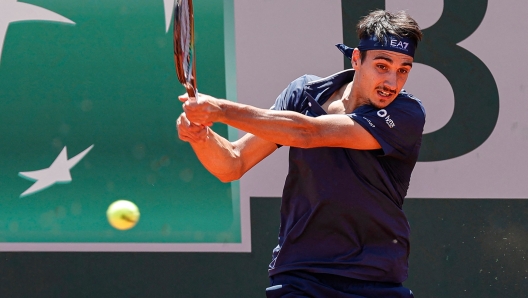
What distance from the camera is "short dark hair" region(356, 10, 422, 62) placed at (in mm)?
3115

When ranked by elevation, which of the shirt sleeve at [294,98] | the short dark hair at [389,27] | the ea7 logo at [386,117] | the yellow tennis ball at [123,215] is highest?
the short dark hair at [389,27]

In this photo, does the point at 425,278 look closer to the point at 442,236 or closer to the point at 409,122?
the point at 442,236

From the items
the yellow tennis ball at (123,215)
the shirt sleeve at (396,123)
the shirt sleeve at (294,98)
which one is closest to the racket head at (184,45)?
the shirt sleeve at (294,98)

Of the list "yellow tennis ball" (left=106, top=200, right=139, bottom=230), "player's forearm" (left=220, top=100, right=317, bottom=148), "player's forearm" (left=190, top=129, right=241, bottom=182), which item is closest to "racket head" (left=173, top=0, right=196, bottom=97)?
"player's forearm" (left=220, top=100, right=317, bottom=148)

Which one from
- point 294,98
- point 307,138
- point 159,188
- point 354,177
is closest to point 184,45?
point 307,138

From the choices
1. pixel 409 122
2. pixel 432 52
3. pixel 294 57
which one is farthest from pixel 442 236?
pixel 409 122

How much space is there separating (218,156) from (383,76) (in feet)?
2.55

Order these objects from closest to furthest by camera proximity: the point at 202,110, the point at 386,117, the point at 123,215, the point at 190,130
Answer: the point at 202,110 < the point at 190,130 < the point at 386,117 < the point at 123,215

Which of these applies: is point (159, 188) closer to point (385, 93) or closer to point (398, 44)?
point (385, 93)

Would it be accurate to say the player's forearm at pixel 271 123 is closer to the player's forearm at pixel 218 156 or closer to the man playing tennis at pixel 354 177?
the man playing tennis at pixel 354 177

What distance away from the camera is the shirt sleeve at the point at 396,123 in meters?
3.04

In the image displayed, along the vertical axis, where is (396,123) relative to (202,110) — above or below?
below

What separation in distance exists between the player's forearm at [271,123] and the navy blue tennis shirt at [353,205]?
0.27 metres

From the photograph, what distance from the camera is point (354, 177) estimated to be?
119 inches
